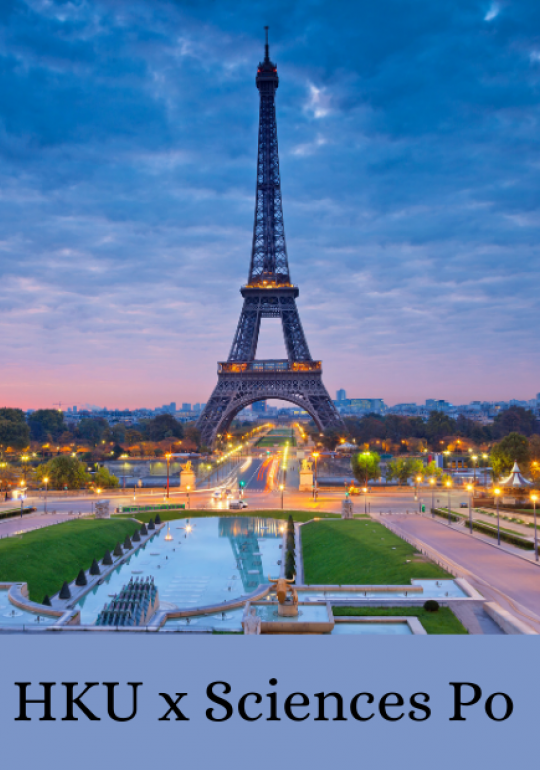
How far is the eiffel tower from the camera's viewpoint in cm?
9538

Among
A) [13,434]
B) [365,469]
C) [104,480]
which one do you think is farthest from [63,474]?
[13,434]

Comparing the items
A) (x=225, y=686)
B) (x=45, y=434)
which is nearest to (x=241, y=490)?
(x=225, y=686)

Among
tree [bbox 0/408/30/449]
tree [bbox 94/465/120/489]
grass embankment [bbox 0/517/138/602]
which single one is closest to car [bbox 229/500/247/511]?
grass embankment [bbox 0/517/138/602]

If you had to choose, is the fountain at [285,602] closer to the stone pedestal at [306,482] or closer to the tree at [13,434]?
the stone pedestal at [306,482]

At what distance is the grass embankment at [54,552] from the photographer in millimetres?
30203

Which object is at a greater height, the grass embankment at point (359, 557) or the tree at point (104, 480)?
the tree at point (104, 480)

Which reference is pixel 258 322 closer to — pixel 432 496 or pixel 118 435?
pixel 118 435

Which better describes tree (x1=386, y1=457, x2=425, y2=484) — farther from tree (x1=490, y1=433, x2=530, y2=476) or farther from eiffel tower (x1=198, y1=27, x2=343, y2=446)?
eiffel tower (x1=198, y1=27, x2=343, y2=446)

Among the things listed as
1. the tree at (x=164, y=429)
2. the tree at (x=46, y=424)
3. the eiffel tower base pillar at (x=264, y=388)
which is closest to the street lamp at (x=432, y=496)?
the eiffel tower base pillar at (x=264, y=388)

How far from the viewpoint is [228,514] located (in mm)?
50812

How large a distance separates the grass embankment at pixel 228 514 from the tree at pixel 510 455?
25.6 meters

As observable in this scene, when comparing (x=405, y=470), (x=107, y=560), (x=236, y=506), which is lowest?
(x=107, y=560)

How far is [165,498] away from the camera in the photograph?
196 feet

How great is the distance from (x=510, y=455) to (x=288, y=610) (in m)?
51.7
